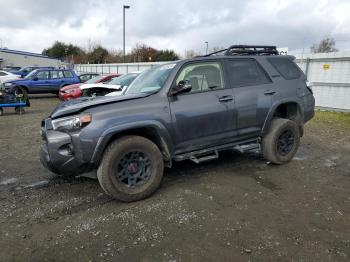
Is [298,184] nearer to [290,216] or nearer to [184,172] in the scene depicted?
[290,216]

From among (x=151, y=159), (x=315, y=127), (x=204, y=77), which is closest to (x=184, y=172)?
(x=151, y=159)

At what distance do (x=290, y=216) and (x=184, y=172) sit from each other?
6.53ft

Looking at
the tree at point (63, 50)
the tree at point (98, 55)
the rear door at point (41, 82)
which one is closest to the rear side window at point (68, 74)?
the rear door at point (41, 82)

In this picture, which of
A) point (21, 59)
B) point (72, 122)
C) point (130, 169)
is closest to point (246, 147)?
point (130, 169)

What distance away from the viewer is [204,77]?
15.5 ft

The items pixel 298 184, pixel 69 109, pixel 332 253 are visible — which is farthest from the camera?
pixel 298 184

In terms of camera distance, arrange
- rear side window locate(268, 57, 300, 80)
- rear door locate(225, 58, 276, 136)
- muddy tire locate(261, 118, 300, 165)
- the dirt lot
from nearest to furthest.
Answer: the dirt lot < rear door locate(225, 58, 276, 136) < muddy tire locate(261, 118, 300, 165) < rear side window locate(268, 57, 300, 80)

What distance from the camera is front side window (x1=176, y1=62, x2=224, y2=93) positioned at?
459cm

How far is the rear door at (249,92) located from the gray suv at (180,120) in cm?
2

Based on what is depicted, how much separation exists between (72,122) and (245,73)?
2.83 m

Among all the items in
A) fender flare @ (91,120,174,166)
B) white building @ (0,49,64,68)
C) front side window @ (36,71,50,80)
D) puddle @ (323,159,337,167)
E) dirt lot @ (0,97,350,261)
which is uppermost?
white building @ (0,49,64,68)

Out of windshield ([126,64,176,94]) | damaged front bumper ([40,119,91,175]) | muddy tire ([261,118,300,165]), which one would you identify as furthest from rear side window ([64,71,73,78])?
damaged front bumper ([40,119,91,175])

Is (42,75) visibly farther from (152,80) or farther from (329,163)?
(329,163)

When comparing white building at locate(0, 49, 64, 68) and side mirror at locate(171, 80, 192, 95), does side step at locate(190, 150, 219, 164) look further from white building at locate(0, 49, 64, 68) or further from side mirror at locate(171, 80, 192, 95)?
white building at locate(0, 49, 64, 68)
